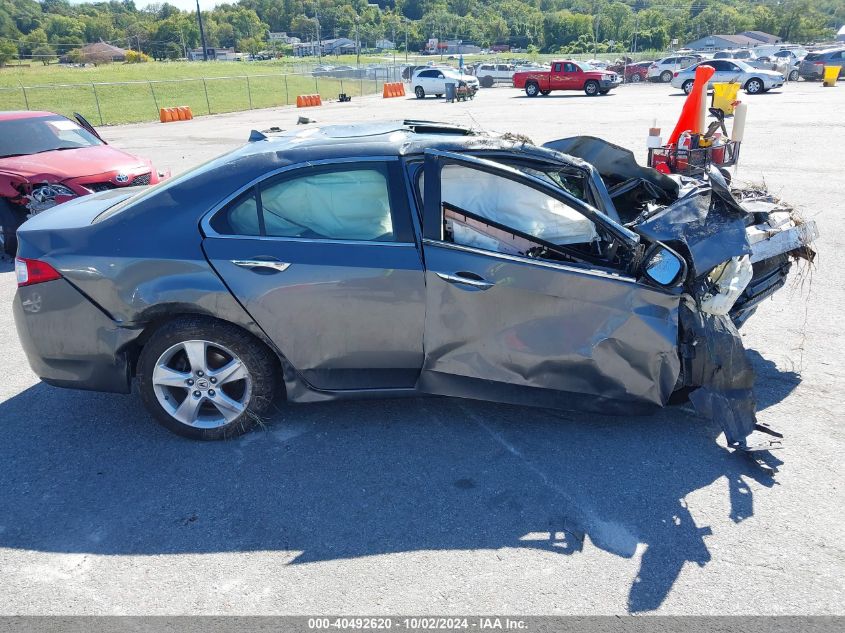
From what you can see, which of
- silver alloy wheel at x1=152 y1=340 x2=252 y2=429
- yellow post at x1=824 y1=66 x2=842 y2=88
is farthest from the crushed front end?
yellow post at x1=824 y1=66 x2=842 y2=88

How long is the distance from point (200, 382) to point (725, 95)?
12.3 m

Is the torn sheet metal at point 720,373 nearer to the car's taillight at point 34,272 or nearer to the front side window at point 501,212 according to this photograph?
the front side window at point 501,212

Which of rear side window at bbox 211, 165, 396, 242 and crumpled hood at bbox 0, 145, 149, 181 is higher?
rear side window at bbox 211, 165, 396, 242

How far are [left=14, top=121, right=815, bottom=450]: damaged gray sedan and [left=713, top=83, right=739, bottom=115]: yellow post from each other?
10.4 meters

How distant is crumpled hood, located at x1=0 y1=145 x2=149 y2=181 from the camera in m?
8.38

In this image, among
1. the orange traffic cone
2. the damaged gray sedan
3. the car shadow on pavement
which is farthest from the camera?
the orange traffic cone

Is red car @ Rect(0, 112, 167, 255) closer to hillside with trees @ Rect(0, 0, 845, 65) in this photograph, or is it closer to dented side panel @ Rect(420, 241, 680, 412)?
dented side panel @ Rect(420, 241, 680, 412)

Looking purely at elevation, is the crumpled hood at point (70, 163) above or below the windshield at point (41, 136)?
below

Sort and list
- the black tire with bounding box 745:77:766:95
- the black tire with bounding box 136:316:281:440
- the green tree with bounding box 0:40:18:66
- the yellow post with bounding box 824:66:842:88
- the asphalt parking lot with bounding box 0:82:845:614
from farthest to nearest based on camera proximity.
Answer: the green tree with bounding box 0:40:18:66 → the yellow post with bounding box 824:66:842:88 → the black tire with bounding box 745:77:766:95 → the black tire with bounding box 136:316:281:440 → the asphalt parking lot with bounding box 0:82:845:614

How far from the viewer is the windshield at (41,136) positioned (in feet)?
30.3

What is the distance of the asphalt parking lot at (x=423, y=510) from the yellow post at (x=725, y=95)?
31.9 ft

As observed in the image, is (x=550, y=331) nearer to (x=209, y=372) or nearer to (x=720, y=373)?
(x=720, y=373)

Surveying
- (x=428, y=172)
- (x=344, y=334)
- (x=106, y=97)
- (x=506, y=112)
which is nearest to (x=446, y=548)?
(x=344, y=334)

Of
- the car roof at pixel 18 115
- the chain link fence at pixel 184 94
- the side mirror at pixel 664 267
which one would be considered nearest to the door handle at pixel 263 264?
the side mirror at pixel 664 267
